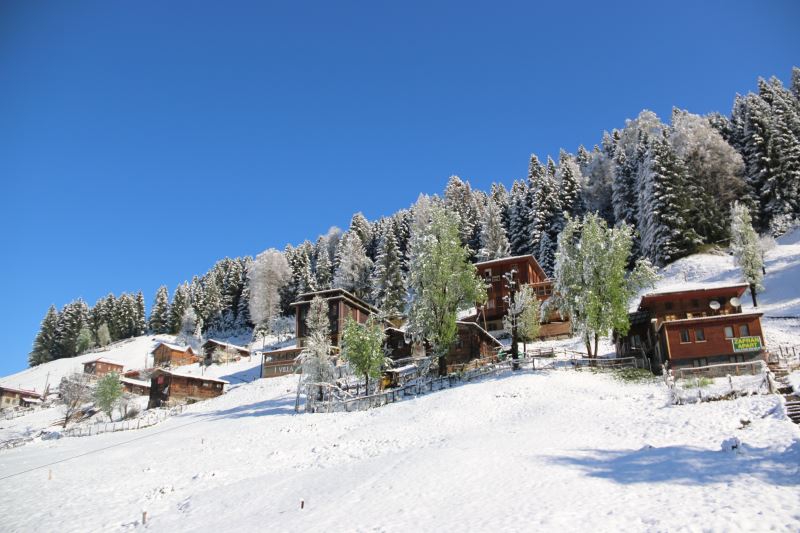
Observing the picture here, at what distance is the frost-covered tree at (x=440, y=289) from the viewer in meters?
40.2

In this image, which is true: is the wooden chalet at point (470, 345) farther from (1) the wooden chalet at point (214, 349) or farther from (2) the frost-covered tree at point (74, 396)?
(1) the wooden chalet at point (214, 349)

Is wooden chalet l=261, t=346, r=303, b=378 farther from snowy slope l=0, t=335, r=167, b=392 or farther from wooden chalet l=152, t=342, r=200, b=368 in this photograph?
snowy slope l=0, t=335, r=167, b=392

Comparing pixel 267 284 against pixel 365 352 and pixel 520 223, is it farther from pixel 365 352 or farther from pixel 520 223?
pixel 365 352

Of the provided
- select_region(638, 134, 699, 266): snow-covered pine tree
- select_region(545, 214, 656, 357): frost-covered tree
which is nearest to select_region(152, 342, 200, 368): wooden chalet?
select_region(545, 214, 656, 357): frost-covered tree

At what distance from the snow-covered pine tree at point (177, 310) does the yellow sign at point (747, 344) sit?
10633 centimetres

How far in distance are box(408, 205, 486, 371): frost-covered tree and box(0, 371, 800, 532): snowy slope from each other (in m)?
7.43

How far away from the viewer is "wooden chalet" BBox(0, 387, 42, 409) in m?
78.4

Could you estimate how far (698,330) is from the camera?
109ft

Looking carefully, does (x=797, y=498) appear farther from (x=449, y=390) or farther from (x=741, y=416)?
(x=449, y=390)

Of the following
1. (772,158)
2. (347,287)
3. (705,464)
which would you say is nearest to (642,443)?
(705,464)

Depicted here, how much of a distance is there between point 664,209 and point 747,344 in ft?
117

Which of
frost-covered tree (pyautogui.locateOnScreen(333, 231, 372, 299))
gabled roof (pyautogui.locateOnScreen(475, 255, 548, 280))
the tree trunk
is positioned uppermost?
frost-covered tree (pyautogui.locateOnScreen(333, 231, 372, 299))

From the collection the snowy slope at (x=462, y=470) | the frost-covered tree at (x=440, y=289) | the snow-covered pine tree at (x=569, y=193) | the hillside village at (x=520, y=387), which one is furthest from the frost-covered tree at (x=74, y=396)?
the snow-covered pine tree at (x=569, y=193)

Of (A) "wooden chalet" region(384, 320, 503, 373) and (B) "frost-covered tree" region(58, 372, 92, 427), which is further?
(B) "frost-covered tree" region(58, 372, 92, 427)
